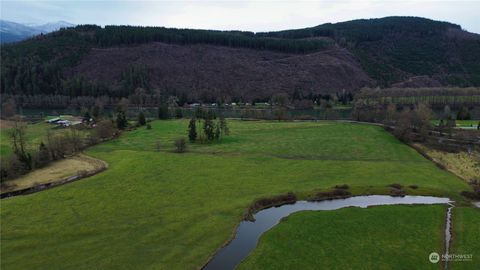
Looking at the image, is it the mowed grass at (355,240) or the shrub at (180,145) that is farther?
the shrub at (180,145)

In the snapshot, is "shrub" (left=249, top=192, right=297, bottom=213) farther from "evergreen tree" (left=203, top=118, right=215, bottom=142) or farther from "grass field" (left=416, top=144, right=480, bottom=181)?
"evergreen tree" (left=203, top=118, right=215, bottom=142)

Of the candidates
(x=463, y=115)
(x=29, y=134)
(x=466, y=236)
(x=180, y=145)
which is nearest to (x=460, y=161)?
(x=466, y=236)

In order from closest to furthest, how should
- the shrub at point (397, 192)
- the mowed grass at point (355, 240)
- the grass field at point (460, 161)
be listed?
the mowed grass at point (355, 240), the shrub at point (397, 192), the grass field at point (460, 161)

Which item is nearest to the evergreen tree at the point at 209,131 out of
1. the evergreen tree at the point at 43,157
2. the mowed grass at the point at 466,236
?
the evergreen tree at the point at 43,157

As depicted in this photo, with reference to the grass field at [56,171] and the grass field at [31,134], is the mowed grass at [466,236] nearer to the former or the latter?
the grass field at [56,171]

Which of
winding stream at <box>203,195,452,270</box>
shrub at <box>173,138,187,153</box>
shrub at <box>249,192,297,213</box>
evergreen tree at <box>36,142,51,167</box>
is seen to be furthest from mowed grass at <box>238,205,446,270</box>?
evergreen tree at <box>36,142,51,167</box>

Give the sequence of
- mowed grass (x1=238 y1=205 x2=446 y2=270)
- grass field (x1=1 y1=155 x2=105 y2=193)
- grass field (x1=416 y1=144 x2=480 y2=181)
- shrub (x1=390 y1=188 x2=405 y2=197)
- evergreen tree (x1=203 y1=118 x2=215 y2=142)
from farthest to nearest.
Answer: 1. evergreen tree (x1=203 y1=118 x2=215 y2=142)
2. grass field (x1=416 y1=144 x2=480 y2=181)
3. grass field (x1=1 y1=155 x2=105 y2=193)
4. shrub (x1=390 y1=188 x2=405 y2=197)
5. mowed grass (x1=238 y1=205 x2=446 y2=270)
